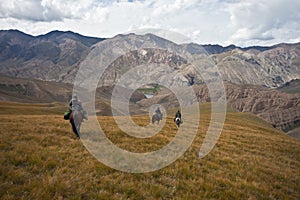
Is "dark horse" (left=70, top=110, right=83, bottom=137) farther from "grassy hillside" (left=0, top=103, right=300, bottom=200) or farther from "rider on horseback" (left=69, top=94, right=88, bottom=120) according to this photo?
"grassy hillside" (left=0, top=103, right=300, bottom=200)

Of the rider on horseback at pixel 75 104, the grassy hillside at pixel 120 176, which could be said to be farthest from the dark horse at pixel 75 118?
the grassy hillside at pixel 120 176

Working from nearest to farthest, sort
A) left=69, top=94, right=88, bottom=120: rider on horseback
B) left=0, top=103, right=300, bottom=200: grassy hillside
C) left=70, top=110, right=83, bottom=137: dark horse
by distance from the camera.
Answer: left=0, top=103, right=300, bottom=200: grassy hillside < left=70, top=110, right=83, bottom=137: dark horse < left=69, top=94, right=88, bottom=120: rider on horseback

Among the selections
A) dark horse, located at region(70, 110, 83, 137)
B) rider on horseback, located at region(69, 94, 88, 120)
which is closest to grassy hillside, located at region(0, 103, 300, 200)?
dark horse, located at region(70, 110, 83, 137)

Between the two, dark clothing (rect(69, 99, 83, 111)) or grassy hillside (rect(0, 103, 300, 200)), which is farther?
dark clothing (rect(69, 99, 83, 111))

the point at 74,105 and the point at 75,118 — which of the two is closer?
the point at 75,118

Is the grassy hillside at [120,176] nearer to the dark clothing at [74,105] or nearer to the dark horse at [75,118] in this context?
the dark horse at [75,118]

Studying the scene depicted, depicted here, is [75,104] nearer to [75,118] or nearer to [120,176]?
[75,118]

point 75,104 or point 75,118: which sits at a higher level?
point 75,104

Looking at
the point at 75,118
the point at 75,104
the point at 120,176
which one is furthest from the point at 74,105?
the point at 120,176

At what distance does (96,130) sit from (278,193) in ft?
44.2

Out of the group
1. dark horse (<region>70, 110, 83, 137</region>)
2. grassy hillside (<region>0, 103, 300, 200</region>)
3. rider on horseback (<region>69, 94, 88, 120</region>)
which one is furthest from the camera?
rider on horseback (<region>69, 94, 88, 120</region>)

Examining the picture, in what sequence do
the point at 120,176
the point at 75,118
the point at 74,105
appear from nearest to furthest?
the point at 120,176, the point at 75,118, the point at 74,105

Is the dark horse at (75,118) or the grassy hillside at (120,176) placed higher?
the dark horse at (75,118)

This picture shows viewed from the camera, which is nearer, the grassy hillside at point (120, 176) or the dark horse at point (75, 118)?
the grassy hillside at point (120, 176)
